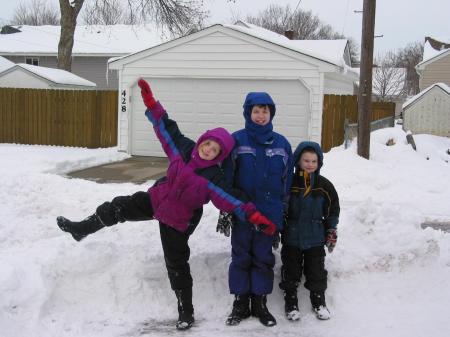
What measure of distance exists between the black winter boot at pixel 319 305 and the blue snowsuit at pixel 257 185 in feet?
1.40

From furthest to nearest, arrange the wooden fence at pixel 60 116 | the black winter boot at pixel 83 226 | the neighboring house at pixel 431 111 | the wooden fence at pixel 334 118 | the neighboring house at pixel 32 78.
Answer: the neighboring house at pixel 32 78, the neighboring house at pixel 431 111, the wooden fence at pixel 60 116, the wooden fence at pixel 334 118, the black winter boot at pixel 83 226

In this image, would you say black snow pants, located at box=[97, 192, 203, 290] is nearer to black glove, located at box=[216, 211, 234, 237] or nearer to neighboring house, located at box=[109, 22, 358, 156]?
black glove, located at box=[216, 211, 234, 237]

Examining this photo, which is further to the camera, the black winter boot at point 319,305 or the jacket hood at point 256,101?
the black winter boot at point 319,305

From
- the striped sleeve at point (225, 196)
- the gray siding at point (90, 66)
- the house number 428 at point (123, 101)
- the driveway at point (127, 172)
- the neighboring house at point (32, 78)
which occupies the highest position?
the gray siding at point (90, 66)

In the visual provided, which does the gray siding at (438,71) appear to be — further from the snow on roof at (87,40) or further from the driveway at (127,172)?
the driveway at (127,172)

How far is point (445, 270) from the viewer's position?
18.1 ft

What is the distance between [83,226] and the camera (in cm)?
503

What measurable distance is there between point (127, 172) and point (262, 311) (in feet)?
27.2

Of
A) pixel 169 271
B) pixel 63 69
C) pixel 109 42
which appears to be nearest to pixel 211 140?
pixel 169 271

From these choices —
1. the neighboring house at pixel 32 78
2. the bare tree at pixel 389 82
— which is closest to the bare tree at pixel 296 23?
the bare tree at pixel 389 82

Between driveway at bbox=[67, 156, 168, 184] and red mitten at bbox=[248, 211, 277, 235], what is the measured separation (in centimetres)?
692

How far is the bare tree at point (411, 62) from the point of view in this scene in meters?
61.0

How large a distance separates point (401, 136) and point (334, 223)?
31.4 ft

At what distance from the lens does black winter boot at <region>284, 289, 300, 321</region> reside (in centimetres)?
464
